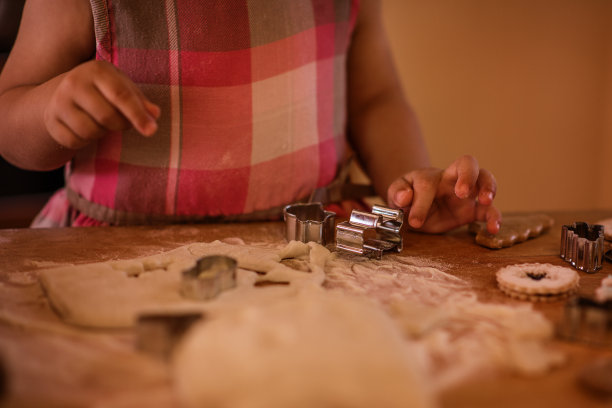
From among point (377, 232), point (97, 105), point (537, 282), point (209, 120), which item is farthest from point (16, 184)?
point (537, 282)

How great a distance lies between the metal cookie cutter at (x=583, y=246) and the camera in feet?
2.16

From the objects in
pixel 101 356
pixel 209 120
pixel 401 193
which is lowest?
pixel 101 356

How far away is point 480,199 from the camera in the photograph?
29.5 inches

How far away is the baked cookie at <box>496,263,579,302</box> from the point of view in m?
0.57

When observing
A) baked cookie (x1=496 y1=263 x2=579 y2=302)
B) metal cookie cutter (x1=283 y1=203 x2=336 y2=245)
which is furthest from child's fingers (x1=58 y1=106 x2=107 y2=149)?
baked cookie (x1=496 y1=263 x2=579 y2=302)

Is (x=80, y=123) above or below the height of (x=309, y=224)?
above

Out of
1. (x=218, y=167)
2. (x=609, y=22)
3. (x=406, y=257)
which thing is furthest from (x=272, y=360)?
(x=609, y=22)

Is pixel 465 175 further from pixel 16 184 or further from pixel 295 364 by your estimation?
pixel 16 184

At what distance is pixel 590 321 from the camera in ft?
1.56

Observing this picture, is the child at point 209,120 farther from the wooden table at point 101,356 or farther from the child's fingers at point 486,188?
the wooden table at point 101,356

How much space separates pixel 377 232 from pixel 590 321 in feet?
1.08

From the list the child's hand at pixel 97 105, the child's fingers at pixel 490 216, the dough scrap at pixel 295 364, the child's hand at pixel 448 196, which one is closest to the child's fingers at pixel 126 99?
the child's hand at pixel 97 105

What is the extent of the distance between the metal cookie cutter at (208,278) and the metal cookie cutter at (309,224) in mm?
179

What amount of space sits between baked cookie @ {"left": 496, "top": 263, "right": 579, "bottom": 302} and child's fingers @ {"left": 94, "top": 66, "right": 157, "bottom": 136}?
44cm
